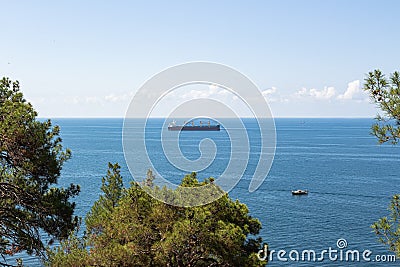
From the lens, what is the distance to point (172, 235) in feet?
43.9

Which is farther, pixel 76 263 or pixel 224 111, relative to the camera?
pixel 76 263

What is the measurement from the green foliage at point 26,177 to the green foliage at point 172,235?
1747mm

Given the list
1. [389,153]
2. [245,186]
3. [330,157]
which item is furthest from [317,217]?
[389,153]

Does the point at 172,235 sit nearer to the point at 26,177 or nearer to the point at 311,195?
the point at 26,177

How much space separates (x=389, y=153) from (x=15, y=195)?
353ft

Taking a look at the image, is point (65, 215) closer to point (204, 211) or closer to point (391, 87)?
point (204, 211)

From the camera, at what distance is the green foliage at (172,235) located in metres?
13.5

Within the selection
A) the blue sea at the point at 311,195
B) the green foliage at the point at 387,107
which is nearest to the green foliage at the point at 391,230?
the green foliage at the point at 387,107

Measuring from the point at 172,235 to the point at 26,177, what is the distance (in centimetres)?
466

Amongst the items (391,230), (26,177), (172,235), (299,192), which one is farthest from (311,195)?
(26,177)

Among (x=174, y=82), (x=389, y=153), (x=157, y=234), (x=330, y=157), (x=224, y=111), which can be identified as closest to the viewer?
(x=174, y=82)

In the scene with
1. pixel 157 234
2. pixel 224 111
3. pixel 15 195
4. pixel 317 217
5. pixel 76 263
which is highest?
pixel 224 111

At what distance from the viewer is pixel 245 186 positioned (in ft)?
214

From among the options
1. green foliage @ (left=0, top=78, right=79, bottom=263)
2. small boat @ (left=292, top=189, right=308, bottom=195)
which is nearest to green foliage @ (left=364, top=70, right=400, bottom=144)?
green foliage @ (left=0, top=78, right=79, bottom=263)
